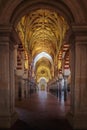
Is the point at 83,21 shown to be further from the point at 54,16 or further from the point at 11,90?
the point at 54,16

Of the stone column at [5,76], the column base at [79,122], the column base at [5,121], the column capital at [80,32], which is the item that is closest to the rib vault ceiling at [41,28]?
the stone column at [5,76]

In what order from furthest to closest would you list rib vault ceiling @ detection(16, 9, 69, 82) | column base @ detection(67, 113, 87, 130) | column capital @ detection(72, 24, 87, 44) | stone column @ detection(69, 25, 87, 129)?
rib vault ceiling @ detection(16, 9, 69, 82)
stone column @ detection(69, 25, 87, 129)
column capital @ detection(72, 24, 87, 44)
column base @ detection(67, 113, 87, 130)

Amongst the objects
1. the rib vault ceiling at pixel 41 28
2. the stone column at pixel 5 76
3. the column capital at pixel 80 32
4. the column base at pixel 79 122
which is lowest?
the column base at pixel 79 122

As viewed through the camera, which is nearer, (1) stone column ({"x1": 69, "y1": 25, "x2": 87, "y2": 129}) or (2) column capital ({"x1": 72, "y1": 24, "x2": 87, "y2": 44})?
(2) column capital ({"x1": 72, "y1": 24, "x2": 87, "y2": 44})

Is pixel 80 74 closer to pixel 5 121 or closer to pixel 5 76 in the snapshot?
pixel 5 76

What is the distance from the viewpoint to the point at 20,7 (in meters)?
10.5

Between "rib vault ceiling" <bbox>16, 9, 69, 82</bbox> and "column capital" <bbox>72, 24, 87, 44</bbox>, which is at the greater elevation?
"rib vault ceiling" <bbox>16, 9, 69, 82</bbox>

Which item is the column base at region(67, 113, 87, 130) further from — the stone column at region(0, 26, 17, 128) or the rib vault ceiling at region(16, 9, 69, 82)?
the rib vault ceiling at region(16, 9, 69, 82)

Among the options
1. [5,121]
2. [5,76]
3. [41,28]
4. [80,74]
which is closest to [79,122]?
[80,74]

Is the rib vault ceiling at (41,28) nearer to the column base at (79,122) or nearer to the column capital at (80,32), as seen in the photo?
the column capital at (80,32)

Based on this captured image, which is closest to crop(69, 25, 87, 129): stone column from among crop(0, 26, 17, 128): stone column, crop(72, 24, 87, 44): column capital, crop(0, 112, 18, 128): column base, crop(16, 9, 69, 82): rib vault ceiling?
crop(72, 24, 87, 44): column capital

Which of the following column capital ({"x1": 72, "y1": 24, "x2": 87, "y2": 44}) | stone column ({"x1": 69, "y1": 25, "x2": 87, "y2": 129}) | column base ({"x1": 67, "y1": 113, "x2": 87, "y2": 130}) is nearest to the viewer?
column base ({"x1": 67, "y1": 113, "x2": 87, "y2": 130})

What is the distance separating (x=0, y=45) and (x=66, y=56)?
15190 millimetres

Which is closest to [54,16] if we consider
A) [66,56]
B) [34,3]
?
[66,56]
